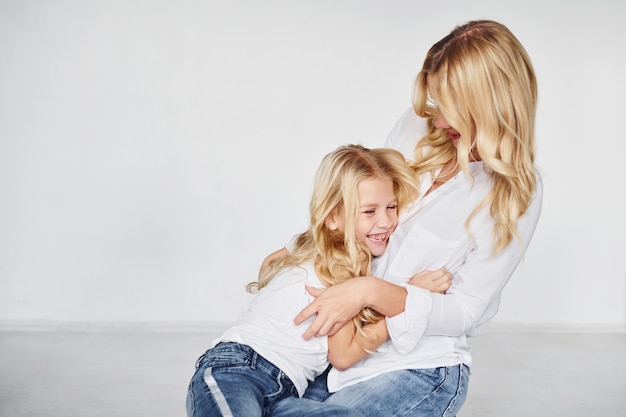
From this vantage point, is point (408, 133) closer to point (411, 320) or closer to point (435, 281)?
point (435, 281)

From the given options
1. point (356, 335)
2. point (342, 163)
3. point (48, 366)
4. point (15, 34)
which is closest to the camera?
point (356, 335)

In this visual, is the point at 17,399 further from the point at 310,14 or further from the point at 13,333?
the point at 310,14

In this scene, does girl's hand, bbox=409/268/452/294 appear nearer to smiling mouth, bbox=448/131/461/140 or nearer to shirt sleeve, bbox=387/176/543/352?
shirt sleeve, bbox=387/176/543/352

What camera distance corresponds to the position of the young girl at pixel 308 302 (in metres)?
2.08

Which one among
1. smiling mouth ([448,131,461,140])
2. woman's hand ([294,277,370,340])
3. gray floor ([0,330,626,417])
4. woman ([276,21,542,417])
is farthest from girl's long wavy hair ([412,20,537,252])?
gray floor ([0,330,626,417])

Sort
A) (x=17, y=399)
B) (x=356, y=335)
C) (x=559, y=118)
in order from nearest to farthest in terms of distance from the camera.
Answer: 1. (x=356, y=335)
2. (x=17, y=399)
3. (x=559, y=118)

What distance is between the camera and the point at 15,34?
4977 millimetres

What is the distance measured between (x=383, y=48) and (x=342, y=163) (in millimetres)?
2878

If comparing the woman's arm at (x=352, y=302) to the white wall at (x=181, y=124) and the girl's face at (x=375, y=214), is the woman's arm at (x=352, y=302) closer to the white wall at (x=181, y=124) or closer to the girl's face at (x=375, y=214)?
the girl's face at (x=375, y=214)

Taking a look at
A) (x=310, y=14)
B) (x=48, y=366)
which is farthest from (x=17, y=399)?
(x=310, y=14)

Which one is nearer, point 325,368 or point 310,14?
point 325,368

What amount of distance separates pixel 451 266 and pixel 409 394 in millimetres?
378

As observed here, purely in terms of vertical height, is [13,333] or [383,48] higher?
[383,48]

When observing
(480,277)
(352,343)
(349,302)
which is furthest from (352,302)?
(480,277)
